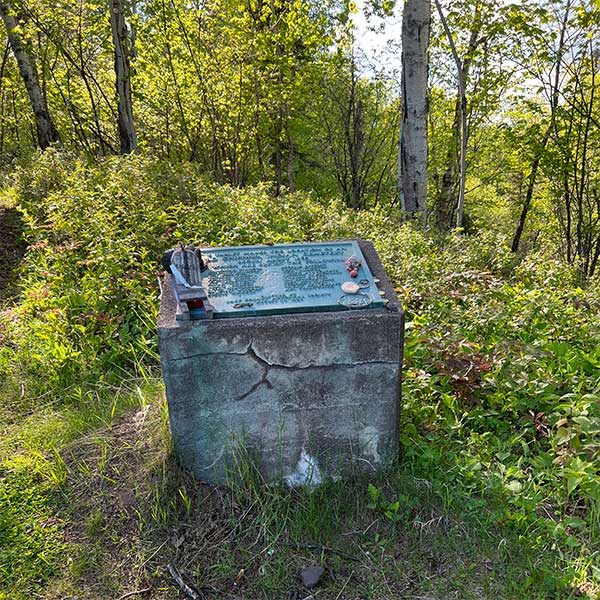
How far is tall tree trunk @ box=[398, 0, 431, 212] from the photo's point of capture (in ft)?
21.1

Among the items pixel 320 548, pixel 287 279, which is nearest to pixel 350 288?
pixel 287 279

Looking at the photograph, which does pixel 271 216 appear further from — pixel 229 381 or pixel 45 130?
pixel 45 130

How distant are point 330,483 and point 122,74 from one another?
809 centimetres

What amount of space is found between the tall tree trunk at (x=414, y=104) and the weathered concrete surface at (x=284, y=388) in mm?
4757

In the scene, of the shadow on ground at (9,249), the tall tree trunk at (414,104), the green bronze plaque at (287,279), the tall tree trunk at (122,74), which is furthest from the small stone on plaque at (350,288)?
the tall tree trunk at (122,74)

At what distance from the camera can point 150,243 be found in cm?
496

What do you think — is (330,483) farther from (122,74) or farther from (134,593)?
(122,74)

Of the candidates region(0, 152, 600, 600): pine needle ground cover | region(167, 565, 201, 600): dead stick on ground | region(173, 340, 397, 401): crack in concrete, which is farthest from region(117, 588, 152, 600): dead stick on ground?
region(173, 340, 397, 401): crack in concrete

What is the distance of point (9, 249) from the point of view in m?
6.31

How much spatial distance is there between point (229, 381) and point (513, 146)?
11565 millimetres

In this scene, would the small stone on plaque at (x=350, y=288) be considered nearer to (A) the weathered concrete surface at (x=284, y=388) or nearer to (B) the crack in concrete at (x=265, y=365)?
(A) the weathered concrete surface at (x=284, y=388)

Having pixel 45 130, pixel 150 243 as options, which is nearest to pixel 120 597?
pixel 150 243

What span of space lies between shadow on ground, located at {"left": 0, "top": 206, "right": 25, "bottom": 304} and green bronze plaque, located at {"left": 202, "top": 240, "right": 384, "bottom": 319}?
3.43m

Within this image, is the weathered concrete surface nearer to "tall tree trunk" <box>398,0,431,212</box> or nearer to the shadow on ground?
the shadow on ground
